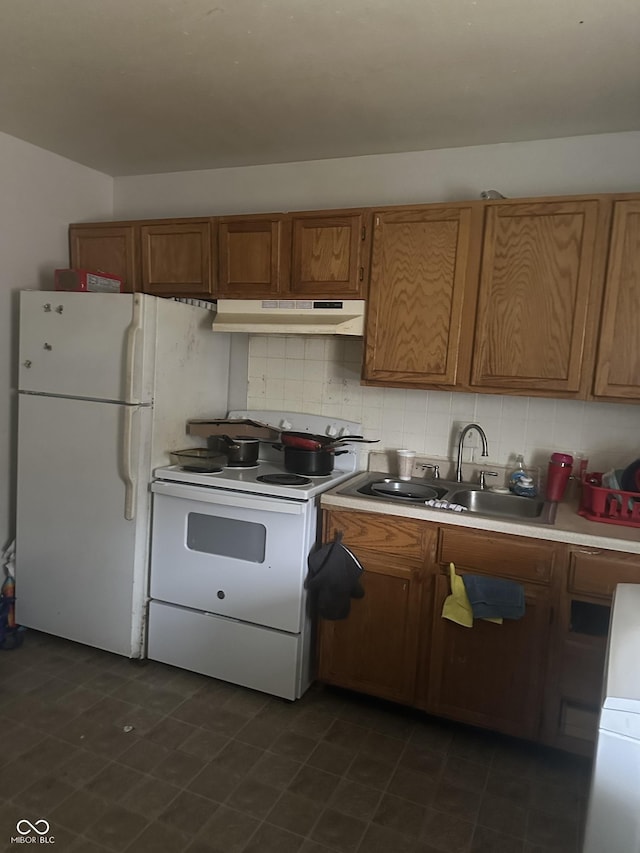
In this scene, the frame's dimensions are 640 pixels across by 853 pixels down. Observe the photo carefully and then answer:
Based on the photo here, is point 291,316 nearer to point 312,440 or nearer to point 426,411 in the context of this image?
point 312,440

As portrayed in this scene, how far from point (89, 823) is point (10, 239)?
8.22 feet

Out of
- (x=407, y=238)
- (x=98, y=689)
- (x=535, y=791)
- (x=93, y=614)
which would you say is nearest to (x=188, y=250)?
(x=407, y=238)

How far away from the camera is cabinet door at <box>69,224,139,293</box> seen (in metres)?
2.98

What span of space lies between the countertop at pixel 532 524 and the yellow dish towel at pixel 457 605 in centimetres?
20

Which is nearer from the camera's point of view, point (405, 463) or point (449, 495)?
point (449, 495)

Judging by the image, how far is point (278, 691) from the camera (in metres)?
2.46

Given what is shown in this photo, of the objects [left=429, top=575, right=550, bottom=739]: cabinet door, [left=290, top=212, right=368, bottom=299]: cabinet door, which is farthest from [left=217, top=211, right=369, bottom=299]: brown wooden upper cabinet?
[left=429, top=575, right=550, bottom=739]: cabinet door

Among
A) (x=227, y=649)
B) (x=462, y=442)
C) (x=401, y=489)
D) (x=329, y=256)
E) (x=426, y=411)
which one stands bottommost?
(x=227, y=649)

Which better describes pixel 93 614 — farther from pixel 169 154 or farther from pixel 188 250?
pixel 169 154

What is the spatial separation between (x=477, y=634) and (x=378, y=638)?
41cm

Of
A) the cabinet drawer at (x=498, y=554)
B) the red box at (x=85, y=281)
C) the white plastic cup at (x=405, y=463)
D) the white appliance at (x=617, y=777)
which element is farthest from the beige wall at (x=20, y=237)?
the white appliance at (x=617, y=777)

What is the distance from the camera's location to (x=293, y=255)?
8.70 ft

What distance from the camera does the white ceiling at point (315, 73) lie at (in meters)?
1.71

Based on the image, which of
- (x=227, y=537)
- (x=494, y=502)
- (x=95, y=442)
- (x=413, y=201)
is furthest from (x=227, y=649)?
(x=413, y=201)
